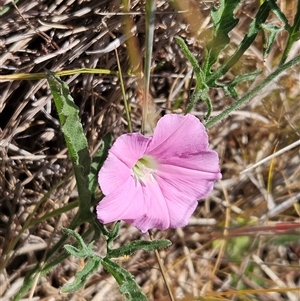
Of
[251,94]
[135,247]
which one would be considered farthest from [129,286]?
[251,94]

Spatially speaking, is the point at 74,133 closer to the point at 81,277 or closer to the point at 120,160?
the point at 120,160

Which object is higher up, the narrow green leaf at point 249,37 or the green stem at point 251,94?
the narrow green leaf at point 249,37

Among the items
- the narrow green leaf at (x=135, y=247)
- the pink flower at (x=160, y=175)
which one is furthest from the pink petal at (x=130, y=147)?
the narrow green leaf at (x=135, y=247)

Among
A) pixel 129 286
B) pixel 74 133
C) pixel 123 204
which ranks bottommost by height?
pixel 129 286

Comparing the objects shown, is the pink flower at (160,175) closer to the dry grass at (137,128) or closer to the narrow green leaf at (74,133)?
the narrow green leaf at (74,133)

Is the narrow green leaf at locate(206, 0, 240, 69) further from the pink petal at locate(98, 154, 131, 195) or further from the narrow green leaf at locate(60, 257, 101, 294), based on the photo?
the narrow green leaf at locate(60, 257, 101, 294)

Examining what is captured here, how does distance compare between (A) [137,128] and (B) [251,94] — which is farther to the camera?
(A) [137,128]

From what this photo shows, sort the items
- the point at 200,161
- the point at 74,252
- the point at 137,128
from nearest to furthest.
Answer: the point at 74,252 → the point at 200,161 → the point at 137,128
